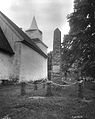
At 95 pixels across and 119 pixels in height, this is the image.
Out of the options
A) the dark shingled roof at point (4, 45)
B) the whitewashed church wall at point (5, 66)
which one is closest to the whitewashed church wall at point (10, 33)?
the dark shingled roof at point (4, 45)

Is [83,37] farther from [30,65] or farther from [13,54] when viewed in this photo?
[30,65]

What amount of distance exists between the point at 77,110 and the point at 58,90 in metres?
4.77

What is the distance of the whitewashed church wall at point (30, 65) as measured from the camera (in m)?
17.7

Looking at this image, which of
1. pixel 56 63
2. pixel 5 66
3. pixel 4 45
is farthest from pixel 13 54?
pixel 56 63

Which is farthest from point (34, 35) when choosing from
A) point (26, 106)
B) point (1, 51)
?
point (26, 106)

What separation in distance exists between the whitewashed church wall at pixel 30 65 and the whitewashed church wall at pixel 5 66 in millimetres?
1368

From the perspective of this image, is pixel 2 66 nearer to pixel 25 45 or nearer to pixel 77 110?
pixel 25 45

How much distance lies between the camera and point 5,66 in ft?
53.0

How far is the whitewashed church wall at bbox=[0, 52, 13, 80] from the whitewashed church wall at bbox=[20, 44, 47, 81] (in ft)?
4.49

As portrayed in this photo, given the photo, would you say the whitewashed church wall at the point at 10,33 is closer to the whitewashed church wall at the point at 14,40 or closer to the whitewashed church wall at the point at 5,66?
the whitewashed church wall at the point at 14,40

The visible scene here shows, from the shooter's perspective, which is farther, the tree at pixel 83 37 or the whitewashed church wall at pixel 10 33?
the whitewashed church wall at pixel 10 33

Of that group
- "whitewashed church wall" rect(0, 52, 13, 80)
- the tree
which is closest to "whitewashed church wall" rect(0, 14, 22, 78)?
"whitewashed church wall" rect(0, 52, 13, 80)

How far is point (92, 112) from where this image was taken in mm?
5719

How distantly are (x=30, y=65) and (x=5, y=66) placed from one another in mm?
4318
